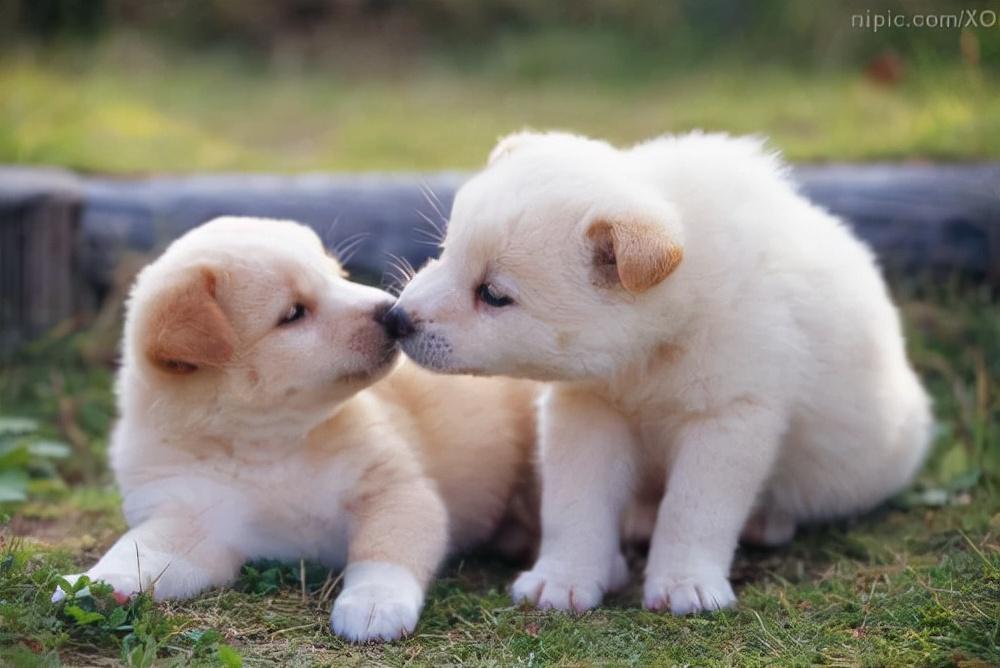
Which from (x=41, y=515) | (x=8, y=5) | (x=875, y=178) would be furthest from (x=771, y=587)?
(x=8, y=5)

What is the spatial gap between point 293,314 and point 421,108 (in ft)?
24.3

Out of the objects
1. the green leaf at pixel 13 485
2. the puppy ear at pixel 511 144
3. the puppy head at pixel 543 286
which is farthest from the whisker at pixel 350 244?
the puppy head at pixel 543 286

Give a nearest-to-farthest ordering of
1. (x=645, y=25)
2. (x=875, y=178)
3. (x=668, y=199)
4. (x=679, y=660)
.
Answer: (x=679, y=660)
(x=668, y=199)
(x=875, y=178)
(x=645, y=25)

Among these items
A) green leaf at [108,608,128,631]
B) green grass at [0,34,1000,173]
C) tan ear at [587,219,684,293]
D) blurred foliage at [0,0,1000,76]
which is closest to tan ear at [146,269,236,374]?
green leaf at [108,608,128,631]

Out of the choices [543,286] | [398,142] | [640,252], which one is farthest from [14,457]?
[398,142]

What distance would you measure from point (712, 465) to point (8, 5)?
9.52m

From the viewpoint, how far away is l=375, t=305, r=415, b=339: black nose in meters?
4.08

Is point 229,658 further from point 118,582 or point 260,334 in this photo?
point 260,334

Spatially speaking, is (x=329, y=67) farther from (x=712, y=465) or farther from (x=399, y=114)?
(x=712, y=465)

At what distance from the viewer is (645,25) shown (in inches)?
517

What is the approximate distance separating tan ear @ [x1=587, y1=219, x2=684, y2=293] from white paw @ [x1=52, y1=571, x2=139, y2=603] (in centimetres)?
182

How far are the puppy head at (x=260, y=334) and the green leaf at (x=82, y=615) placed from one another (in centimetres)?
86

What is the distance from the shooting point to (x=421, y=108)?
11422 millimetres

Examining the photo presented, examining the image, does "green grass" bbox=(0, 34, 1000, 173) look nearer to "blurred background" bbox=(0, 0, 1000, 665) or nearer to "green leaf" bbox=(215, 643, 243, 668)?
"blurred background" bbox=(0, 0, 1000, 665)
